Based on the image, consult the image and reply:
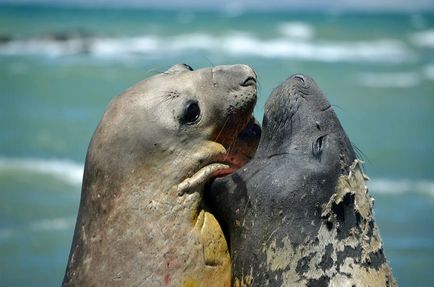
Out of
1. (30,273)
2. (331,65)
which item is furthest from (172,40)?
(30,273)

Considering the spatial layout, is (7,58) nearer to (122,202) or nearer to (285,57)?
(285,57)

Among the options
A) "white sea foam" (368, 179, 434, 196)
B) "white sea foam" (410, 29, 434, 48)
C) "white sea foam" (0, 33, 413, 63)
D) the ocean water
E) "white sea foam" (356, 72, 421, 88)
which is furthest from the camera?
"white sea foam" (410, 29, 434, 48)

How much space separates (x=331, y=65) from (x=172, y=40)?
411 inches

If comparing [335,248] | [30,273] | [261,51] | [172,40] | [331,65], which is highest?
[172,40]

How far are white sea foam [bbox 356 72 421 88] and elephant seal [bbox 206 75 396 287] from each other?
20493 mm

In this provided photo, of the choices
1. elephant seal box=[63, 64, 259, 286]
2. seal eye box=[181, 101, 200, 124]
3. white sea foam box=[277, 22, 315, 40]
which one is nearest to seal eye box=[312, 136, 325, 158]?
elephant seal box=[63, 64, 259, 286]

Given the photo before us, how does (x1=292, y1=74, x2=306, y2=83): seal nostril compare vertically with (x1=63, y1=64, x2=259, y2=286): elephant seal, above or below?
above

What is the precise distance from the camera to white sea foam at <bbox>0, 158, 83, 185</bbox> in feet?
54.1

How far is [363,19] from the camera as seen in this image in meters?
53.5

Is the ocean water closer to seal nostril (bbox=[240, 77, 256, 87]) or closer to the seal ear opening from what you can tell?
seal nostril (bbox=[240, 77, 256, 87])

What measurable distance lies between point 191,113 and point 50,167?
35.4 ft

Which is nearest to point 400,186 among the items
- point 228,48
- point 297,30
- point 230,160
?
point 230,160

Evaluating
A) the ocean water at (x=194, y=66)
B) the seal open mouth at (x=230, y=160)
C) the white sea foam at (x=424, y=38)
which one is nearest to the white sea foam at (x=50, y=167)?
the ocean water at (x=194, y=66)

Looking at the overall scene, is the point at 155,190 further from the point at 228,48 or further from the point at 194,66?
the point at 228,48
